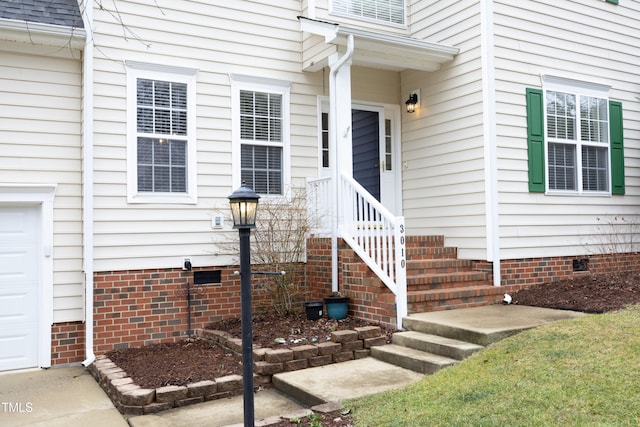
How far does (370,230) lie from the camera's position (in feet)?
23.7

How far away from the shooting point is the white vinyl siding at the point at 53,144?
20.9 ft

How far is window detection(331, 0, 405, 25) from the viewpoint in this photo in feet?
27.4

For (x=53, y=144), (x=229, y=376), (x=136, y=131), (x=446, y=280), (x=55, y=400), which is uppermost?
(x=136, y=131)

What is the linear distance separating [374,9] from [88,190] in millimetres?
5218

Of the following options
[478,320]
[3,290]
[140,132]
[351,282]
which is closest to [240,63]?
[140,132]

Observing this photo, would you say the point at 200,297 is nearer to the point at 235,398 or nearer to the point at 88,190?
the point at 88,190

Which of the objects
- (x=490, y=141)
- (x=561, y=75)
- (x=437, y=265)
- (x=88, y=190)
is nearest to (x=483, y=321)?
(x=437, y=265)

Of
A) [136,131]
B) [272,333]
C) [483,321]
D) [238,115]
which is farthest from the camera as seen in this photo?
[238,115]

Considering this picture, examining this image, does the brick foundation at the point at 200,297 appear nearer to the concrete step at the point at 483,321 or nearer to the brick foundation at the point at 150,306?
the brick foundation at the point at 150,306

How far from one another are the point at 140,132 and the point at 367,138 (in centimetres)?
370

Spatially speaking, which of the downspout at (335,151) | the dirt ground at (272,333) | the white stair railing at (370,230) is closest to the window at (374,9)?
the downspout at (335,151)

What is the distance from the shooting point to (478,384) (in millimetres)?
4215

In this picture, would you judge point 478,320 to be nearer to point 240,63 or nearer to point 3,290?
point 240,63

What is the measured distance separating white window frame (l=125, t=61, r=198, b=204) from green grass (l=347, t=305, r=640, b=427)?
3.93 metres
